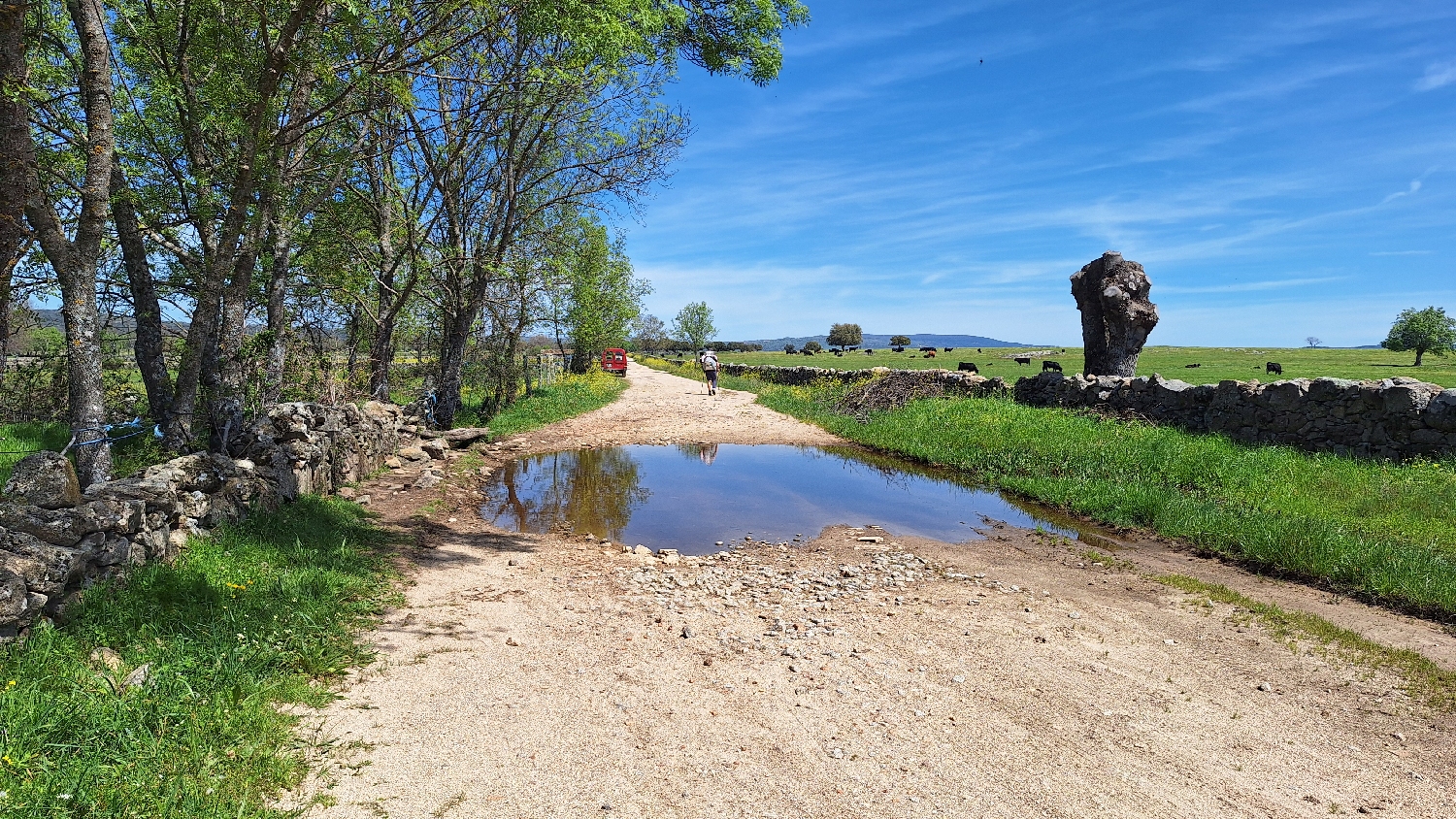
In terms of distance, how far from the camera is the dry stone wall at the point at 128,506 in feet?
14.1

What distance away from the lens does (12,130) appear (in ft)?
18.6

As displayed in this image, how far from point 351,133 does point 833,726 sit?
13.5 metres

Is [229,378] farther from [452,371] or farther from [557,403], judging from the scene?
[557,403]

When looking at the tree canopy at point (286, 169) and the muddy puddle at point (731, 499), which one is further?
the muddy puddle at point (731, 499)

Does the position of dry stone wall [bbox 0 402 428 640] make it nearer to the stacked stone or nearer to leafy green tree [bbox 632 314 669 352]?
the stacked stone

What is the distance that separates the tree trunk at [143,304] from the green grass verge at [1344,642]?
1362 centimetres

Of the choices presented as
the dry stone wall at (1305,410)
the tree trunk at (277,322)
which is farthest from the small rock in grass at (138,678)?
the dry stone wall at (1305,410)

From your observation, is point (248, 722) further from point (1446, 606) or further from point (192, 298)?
point (192, 298)

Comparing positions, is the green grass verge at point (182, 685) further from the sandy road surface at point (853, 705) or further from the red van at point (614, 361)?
the red van at point (614, 361)

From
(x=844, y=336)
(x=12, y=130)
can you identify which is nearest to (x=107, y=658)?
(x=12, y=130)

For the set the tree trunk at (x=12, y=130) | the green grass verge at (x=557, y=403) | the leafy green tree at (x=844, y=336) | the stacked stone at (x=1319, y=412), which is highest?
the leafy green tree at (x=844, y=336)

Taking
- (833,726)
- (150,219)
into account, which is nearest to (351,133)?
(150,219)

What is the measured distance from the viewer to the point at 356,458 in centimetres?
1095

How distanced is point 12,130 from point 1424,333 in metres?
76.6
